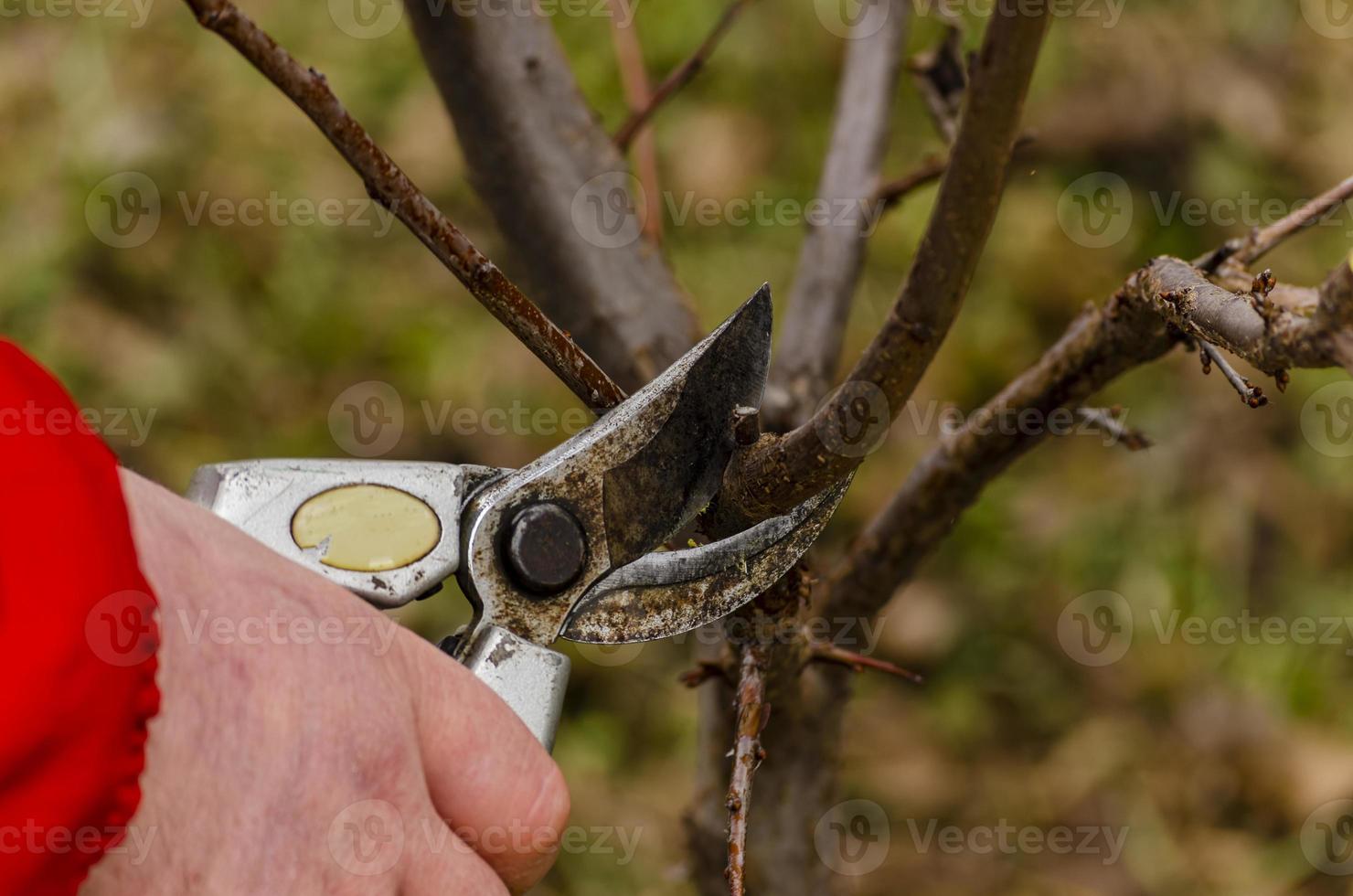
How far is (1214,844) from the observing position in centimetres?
184

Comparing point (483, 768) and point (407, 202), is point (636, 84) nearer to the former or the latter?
point (407, 202)

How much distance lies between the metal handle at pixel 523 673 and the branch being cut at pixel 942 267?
0.15 meters

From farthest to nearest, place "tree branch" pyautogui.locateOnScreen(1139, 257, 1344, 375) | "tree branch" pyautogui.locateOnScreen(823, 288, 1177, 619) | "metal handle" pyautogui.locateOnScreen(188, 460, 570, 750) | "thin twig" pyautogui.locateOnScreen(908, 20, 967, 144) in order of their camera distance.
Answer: "thin twig" pyautogui.locateOnScreen(908, 20, 967, 144), "tree branch" pyautogui.locateOnScreen(823, 288, 1177, 619), "metal handle" pyautogui.locateOnScreen(188, 460, 570, 750), "tree branch" pyautogui.locateOnScreen(1139, 257, 1344, 375)

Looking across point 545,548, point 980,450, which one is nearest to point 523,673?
point 545,548

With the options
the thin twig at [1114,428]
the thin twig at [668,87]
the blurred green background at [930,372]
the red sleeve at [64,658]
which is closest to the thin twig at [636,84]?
the thin twig at [668,87]

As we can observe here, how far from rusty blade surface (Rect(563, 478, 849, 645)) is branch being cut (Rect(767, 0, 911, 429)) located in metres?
0.35

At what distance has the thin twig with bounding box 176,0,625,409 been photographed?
1.99 ft

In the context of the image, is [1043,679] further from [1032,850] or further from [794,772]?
[794,772]

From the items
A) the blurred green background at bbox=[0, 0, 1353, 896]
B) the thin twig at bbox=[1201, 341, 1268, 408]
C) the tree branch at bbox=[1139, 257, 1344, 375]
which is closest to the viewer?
the tree branch at bbox=[1139, 257, 1344, 375]

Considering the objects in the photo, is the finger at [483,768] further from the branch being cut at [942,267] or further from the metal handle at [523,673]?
the branch being cut at [942,267]

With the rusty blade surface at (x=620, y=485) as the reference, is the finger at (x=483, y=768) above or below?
below

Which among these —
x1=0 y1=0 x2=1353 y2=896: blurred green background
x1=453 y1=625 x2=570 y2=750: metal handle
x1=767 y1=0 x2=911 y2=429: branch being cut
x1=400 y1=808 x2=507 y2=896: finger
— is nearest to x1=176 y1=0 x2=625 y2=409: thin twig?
x1=453 y1=625 x2=570 y2=750: metal handle

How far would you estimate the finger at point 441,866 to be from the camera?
61 cm

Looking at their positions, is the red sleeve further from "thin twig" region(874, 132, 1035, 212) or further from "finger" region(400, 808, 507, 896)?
"thin twig" region(874, 132, 1035, 212)
